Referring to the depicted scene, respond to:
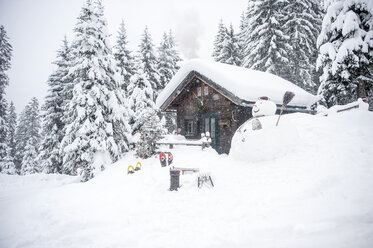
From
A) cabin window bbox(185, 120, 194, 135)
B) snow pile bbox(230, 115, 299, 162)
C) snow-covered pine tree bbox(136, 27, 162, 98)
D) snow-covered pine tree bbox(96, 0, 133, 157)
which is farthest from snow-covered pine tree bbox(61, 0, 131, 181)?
snow pile bbox(230, 115, 299, 162)

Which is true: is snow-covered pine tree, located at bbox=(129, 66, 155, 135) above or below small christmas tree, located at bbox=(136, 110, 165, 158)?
above

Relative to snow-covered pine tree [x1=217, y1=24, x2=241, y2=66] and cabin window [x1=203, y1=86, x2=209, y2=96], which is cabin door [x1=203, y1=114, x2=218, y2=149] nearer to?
cabin window [x1=203, y1=86, x2=209, y2=96]

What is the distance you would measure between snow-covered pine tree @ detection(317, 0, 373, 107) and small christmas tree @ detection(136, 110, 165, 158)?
979cm

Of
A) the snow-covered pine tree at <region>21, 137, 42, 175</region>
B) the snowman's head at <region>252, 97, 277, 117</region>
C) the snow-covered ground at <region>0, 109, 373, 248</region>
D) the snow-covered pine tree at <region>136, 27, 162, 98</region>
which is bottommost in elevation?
the snow-covered pine tree at <region>21, 137, 42, 175</region>

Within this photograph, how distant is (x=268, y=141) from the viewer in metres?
6.11

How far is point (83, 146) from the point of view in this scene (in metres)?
10.4

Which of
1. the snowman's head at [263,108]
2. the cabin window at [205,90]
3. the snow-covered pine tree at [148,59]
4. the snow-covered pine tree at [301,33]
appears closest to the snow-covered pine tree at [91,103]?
the cabin window at [205,90]

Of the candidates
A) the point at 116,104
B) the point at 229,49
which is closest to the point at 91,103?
the point at 116,104

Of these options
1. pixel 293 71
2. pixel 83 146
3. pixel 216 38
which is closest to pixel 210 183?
pixel 83 146

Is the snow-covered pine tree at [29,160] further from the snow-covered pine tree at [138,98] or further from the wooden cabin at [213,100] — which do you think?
the wooden cabin at [213,100]

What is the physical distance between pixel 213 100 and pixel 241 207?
8.59 m

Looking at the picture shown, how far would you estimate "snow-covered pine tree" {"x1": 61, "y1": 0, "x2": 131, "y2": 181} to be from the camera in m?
10.5

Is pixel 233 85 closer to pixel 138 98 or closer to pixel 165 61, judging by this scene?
pixel 138 98

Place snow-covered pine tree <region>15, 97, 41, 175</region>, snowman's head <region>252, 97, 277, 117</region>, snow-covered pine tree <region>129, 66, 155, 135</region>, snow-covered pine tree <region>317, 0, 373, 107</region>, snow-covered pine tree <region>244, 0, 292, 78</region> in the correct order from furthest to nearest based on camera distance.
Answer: snow-covered pine tree <region>15, 97, 41, 175</region>, snow-covered pine tree <region>244, 0, 292, 78</region>, snow-covered pine tree <region>129, 66, 155, 135</region>, snow-covered pine tree <region>317, 0, 373, 107</region>, snowman's head <region>252, 97, 277, 117</region>
